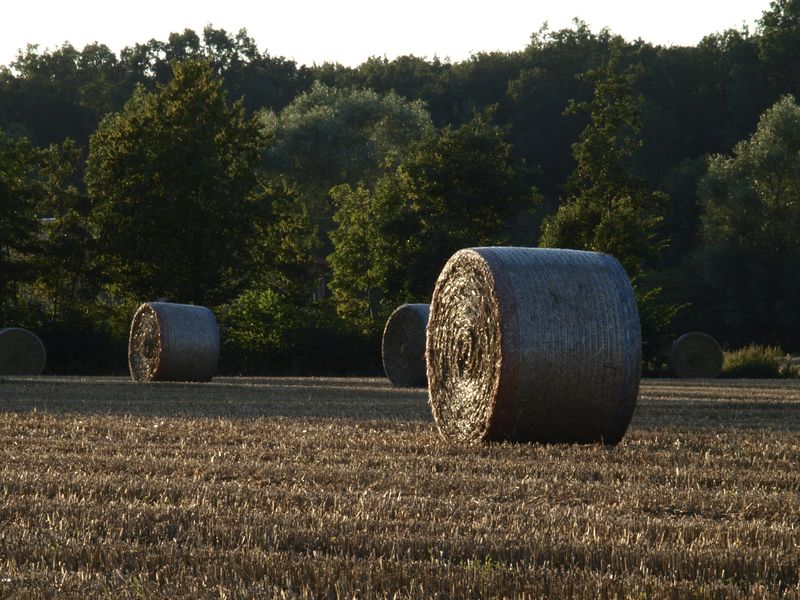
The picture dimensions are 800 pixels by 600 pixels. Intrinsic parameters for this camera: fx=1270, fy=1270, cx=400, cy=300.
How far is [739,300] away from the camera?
2194 inches

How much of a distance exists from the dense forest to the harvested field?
25066 mm

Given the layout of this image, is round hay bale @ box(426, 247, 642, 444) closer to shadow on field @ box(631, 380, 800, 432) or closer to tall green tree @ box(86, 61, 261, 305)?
shadow on field @ box(631, 380, 800, 432)

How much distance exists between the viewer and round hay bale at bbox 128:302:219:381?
23922 millimetres

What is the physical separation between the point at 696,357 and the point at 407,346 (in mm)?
14392

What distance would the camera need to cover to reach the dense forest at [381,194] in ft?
128

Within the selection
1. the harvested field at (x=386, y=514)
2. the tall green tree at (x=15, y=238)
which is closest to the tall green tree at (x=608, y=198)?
the tall green tree at (x=15, y=238)

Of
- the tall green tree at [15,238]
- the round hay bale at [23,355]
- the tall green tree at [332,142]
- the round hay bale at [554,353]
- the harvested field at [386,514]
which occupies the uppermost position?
the tall green tree at [332,142]

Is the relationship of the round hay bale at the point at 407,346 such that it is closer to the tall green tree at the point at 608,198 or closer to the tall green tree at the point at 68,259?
the tall green tree at the point at 68,259

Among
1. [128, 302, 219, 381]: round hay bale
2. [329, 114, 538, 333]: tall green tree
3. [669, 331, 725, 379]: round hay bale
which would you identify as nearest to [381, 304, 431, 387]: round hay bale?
[128, 302, 219, 381]: round hay bale

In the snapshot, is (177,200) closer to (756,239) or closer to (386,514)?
(756,239)

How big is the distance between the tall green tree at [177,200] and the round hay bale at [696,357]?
14083 millimetres

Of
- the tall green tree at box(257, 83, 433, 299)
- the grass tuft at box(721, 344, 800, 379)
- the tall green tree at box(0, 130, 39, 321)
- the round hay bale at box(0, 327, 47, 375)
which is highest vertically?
the tall green tree at box(257, 83, 433, 299)

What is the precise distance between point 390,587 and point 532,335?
239 inches

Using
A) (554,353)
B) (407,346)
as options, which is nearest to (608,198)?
(407,346)
